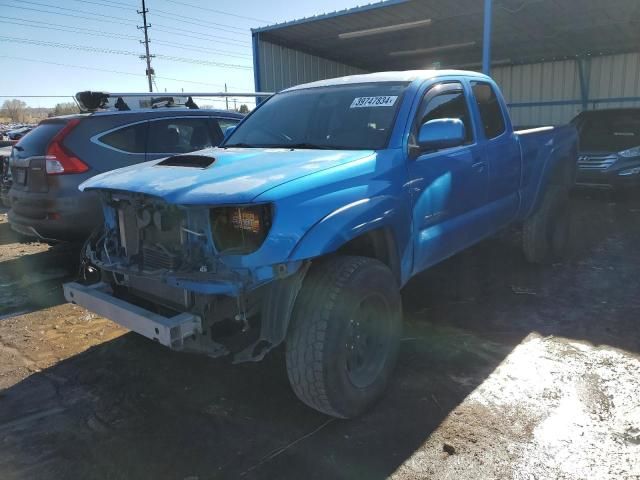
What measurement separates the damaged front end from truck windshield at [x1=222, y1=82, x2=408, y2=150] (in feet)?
3.69

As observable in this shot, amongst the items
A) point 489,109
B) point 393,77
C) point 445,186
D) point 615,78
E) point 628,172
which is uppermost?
point 615,78

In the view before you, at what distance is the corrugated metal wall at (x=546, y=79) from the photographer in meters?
13.5

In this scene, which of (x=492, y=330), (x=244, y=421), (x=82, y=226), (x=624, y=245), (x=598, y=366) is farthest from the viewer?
(x=624, y=245)

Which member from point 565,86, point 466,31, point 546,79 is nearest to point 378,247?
point 466,31

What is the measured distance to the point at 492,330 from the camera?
168 inches

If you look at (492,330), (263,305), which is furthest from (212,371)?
(492,330)

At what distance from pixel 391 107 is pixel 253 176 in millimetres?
1285

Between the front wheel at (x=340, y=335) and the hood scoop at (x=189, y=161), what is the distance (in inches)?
40.9

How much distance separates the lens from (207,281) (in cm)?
263

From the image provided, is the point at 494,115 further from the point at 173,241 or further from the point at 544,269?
the point at 173,241

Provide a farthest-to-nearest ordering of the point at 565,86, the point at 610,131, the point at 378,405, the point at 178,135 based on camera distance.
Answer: the point at 565,86
the point at 610,131
the point at 178,135
the point at 378,405

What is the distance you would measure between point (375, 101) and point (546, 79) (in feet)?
49.3

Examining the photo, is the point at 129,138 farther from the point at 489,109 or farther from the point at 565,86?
the point at 565,86

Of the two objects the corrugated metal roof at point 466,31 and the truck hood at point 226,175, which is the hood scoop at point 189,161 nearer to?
the truck hood at point 226,175
